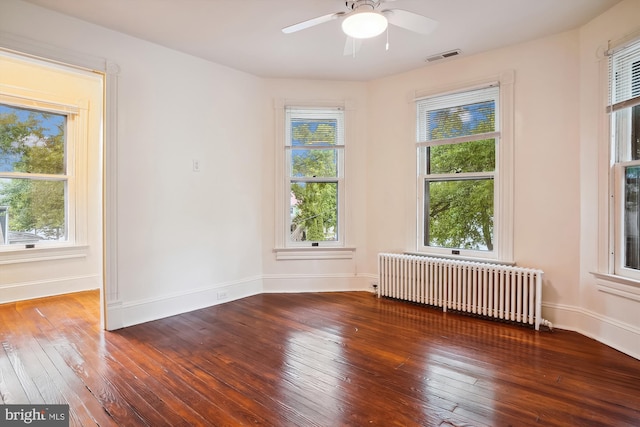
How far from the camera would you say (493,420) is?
185 centimetres

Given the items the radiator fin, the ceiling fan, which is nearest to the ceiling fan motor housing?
the ceiling fan

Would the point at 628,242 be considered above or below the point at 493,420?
above

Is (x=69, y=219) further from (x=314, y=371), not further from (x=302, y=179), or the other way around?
(x=314, y=371)

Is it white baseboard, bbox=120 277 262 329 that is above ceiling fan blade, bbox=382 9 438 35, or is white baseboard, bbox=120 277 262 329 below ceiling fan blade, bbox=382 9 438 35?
below

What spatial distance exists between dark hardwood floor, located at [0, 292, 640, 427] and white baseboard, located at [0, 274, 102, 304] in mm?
580

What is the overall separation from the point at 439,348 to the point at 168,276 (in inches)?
111

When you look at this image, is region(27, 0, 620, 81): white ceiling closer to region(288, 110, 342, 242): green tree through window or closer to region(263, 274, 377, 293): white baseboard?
region(288, 110, 342, 242): green tree through window

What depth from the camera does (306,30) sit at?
3.12 metres

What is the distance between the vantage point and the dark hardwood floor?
1.90m

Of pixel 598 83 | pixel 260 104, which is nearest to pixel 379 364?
pixel 598 83

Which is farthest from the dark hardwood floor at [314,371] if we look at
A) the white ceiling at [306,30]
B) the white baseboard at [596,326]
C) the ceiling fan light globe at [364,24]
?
the white ceiling at [306,30]

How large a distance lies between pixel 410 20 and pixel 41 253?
5.03 metres

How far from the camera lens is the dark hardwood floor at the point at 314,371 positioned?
1.90 m

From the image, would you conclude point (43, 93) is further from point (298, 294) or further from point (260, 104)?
point (298, 294)
